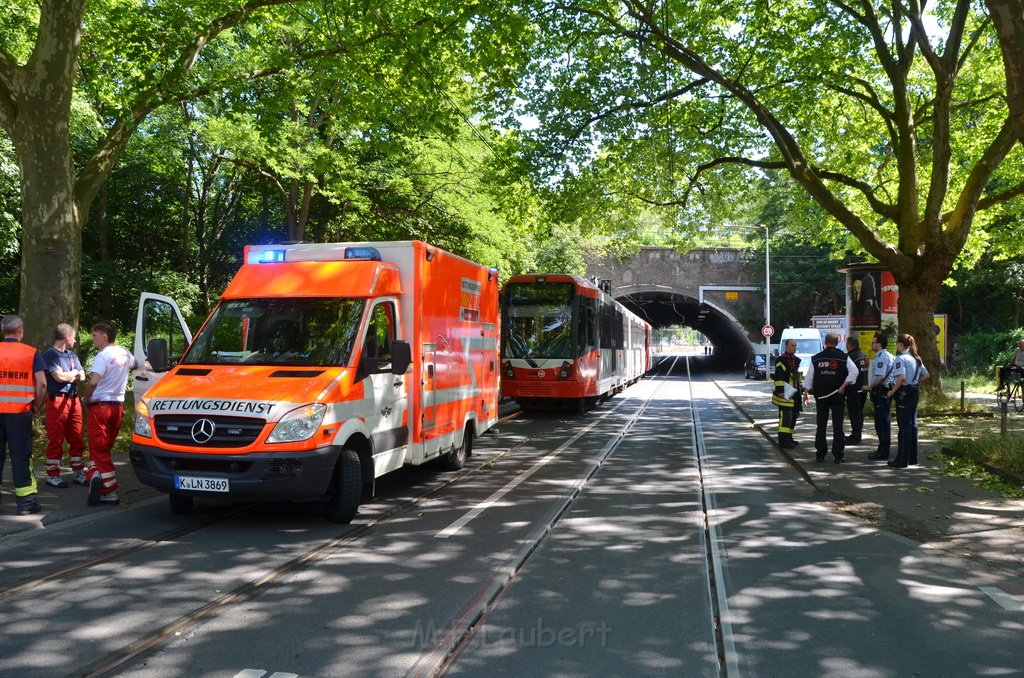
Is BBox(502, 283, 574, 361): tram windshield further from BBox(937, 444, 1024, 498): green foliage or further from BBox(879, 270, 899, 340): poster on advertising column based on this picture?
BBox(937, 444, 1024, 498): green foliage

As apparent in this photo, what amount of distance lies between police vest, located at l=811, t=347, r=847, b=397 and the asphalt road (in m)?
3.09

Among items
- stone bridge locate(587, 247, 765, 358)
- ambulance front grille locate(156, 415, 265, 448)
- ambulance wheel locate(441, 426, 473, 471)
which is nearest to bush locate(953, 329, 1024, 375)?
stone bridge locate(587, 247, 765, 358)

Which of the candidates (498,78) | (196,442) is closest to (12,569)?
(196,442)

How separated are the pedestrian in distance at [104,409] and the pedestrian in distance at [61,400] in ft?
0.94

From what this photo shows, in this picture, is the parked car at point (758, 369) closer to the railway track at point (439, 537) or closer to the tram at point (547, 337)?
the tram at point (547, 337)

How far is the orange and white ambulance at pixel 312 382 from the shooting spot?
6602 mm

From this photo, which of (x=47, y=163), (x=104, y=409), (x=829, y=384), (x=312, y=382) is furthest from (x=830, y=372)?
(x=47, y=163)

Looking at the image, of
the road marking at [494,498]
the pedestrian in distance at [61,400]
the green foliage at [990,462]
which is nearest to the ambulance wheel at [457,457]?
the road marking at [494,498]

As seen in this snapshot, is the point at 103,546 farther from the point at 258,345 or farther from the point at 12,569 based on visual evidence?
the point at 258,345

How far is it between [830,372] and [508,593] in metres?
7.68

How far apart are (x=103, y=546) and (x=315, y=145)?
50.9ft

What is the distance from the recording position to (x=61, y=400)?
325 inches

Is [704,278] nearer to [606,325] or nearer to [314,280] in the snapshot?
[606,325]

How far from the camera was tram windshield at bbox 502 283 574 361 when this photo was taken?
18.7m
